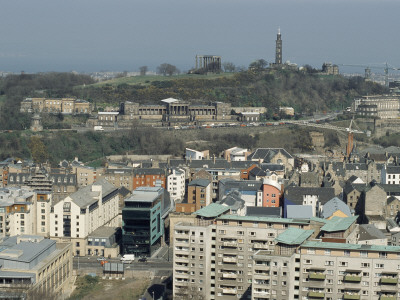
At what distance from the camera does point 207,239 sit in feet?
103

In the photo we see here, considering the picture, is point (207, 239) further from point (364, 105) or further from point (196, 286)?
point (364, 105)

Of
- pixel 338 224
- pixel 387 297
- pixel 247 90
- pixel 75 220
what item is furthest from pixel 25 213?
pixel 247 90

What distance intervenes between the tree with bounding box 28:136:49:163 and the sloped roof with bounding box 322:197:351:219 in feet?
89.2

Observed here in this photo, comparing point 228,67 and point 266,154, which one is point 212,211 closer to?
point 266,154

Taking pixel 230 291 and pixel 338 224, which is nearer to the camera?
pixel 230 291

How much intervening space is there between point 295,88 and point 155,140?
83.3ft

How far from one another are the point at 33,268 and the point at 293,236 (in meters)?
11.1

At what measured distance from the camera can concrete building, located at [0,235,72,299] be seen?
31.5 meters

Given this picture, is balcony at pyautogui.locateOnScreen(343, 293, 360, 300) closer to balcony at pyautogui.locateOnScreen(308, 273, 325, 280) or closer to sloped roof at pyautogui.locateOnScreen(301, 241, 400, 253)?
balcony at pyautogui.locateOnScreen(308, 273, 325, 280)

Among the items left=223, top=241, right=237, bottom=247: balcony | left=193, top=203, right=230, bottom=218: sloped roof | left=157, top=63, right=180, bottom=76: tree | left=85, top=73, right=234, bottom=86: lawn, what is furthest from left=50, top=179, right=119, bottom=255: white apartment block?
left=157, top=63, right=180, bottom=76: tree

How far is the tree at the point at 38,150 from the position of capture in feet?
203

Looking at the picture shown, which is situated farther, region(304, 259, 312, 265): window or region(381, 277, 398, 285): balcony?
region(304, 259, 312, 265): window

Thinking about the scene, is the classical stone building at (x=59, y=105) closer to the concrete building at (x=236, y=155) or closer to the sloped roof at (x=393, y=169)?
the concrete building at (x=236, y=155)

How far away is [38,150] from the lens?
206 feet
